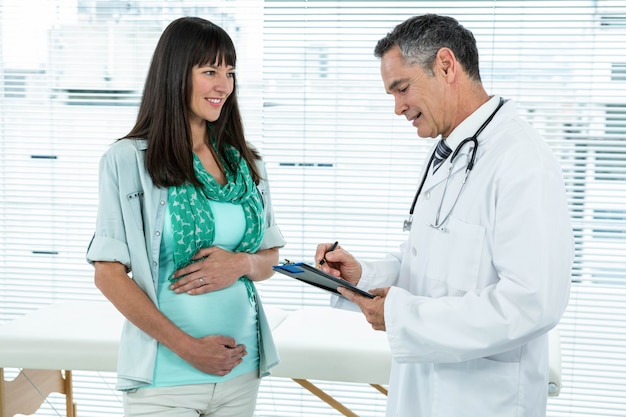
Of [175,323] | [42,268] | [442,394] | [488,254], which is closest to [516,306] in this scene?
[488,254]

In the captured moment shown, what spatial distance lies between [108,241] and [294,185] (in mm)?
1567

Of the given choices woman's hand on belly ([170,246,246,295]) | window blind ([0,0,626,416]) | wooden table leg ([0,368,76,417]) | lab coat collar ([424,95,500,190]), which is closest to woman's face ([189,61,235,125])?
woman's hand on belly ([170,246,246,295])

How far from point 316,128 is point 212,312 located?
1.51 metres

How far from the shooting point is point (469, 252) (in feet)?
4.18

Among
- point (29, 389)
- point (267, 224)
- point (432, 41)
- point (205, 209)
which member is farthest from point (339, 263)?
point (29, 389)

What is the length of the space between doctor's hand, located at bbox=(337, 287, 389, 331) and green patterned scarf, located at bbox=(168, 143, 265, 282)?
0.35 metres

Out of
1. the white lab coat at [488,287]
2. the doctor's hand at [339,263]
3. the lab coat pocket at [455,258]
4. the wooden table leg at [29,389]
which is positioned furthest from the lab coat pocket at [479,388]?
the wooden table leg at [29,389]

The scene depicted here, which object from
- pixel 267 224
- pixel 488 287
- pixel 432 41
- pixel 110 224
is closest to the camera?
pixel 488 287

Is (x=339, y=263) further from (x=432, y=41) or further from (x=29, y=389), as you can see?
(x=29, y=389)

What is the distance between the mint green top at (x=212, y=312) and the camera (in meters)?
1.51

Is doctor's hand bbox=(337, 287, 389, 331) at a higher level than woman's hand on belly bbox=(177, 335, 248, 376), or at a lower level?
higher

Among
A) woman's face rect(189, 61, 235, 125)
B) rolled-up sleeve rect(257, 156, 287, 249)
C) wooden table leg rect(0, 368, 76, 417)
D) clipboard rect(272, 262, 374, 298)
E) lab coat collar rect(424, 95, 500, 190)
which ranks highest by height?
woman's face rect(189, 61, 235, 125)

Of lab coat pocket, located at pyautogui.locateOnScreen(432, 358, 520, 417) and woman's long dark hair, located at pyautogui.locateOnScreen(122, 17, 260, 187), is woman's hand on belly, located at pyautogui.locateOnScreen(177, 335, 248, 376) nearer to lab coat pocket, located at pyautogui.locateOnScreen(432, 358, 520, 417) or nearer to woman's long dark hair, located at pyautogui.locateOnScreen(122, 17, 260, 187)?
woman's long dark hair, located at pyautogui.locateOnScreen(122, 17, 260, 187)

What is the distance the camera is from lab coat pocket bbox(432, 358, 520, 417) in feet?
4.25
